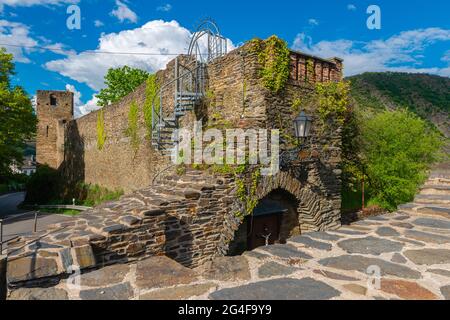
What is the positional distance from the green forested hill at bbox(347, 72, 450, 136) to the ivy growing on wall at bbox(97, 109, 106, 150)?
23.0m

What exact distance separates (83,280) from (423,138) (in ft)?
42.6

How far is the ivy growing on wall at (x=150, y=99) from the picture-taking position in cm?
1283

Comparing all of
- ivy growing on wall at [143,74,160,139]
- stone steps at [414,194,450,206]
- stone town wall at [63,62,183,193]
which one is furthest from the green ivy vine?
ivy growing on wall at [143,74,160,139]

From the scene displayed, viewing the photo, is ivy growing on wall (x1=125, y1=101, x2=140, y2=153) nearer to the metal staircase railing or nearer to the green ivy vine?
the metal staircase railing

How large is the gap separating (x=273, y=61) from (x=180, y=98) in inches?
145

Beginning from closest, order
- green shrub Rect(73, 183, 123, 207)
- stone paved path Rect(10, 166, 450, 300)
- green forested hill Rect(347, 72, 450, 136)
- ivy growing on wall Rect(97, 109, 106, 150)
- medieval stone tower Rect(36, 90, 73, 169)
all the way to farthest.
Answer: stone paved path Rect(10, 166, 450, 300)
green shrub Rect(73, 183, 123, 207)
ivy growing on wall Rect(97, 109, 106, 150)
medieval stone tower Rect(36, 90, 73, 169)
green forested hill Rect(347, 72, 450, 136)

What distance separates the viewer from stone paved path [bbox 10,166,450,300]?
266cm

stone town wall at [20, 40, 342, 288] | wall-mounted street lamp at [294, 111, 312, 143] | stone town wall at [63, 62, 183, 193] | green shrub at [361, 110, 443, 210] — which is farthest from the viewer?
stone town wall at [63, 62, 183, 193]

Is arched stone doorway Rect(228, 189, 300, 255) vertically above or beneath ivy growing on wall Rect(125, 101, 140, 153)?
beneath

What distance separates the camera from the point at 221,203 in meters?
6.41

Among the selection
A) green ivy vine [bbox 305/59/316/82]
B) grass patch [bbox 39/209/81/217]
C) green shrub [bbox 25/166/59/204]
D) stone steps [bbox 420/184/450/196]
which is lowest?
grass patch [bbox 39/209/81/217]

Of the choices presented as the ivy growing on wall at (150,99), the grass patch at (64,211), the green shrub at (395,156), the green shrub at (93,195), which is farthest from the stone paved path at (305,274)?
the grass patch at (64,211)

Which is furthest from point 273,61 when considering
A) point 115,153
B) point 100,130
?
point 100,130

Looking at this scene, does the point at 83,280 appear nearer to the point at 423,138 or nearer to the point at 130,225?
the point at 130,225
